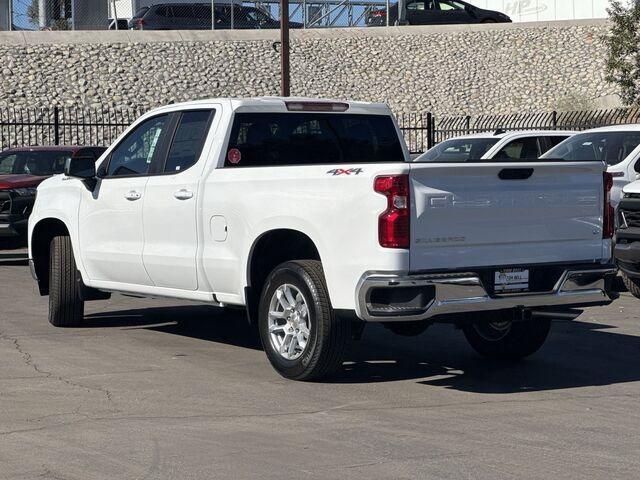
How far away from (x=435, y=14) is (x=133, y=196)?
41049 millimetres

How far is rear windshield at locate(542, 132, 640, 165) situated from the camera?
623 inches

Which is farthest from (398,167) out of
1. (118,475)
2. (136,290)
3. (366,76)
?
(366,76)

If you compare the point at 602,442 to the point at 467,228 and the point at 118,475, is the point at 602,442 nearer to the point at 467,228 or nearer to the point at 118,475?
the point at 467,228

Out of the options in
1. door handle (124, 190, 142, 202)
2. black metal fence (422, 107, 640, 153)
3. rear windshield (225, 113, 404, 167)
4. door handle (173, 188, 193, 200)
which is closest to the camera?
door handle (173, 188, 193, 200)

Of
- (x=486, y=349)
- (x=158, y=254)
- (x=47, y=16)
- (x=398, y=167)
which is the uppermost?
(x=47, y=16)

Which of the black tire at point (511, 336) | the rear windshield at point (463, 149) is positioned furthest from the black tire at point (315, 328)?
the rear windshield at point (463, 149)

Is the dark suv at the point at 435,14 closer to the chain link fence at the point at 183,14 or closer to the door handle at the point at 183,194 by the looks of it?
the chain link fence at the point at 183,14

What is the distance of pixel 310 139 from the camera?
33.1 ft

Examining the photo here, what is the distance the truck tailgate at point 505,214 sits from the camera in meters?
8.05

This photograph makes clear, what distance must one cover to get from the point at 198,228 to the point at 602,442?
388 centimetres

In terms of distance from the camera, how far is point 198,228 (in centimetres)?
962

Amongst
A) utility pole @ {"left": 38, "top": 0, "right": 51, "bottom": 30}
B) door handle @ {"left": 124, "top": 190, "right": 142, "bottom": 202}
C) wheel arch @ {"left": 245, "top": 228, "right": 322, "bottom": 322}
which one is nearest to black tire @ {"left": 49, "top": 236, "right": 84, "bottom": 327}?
door handle @ {"left": 124, "top": 190, "right": 142, "bottom": 202}

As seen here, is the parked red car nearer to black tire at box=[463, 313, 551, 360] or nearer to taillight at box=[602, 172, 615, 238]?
black tire at box=[463, 313, 551, 360]

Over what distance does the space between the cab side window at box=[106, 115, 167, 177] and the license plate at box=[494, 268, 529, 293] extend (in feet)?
11.2
